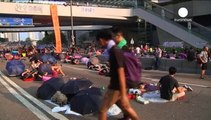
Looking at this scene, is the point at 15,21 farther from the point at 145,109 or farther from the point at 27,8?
A: the point at 145,109

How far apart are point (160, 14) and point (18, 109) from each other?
4902cm

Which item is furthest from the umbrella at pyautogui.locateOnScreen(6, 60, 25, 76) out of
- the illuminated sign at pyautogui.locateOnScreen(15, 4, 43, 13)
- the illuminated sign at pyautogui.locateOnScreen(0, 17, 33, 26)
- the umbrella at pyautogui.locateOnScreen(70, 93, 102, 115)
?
the illuminated sign at pyautogui.locateOnScreen(0, 17, 33, 26)

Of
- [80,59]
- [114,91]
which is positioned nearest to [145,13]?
[80,59]

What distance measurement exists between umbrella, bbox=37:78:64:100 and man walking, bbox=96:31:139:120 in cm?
514

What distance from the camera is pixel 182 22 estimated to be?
175 feet

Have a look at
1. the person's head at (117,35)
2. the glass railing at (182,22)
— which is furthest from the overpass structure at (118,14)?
the person's head at (117,35)

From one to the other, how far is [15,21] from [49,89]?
40884 millimetres

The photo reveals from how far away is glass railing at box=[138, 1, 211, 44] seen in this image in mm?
47481

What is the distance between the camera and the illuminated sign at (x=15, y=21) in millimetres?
50344

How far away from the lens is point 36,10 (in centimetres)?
5031

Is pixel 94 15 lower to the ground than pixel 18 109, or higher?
higher

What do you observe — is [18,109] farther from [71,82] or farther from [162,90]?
[162,90]

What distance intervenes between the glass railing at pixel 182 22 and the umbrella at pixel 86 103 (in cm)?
3177

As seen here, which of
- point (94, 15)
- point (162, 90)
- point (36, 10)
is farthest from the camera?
point (94, 15)
